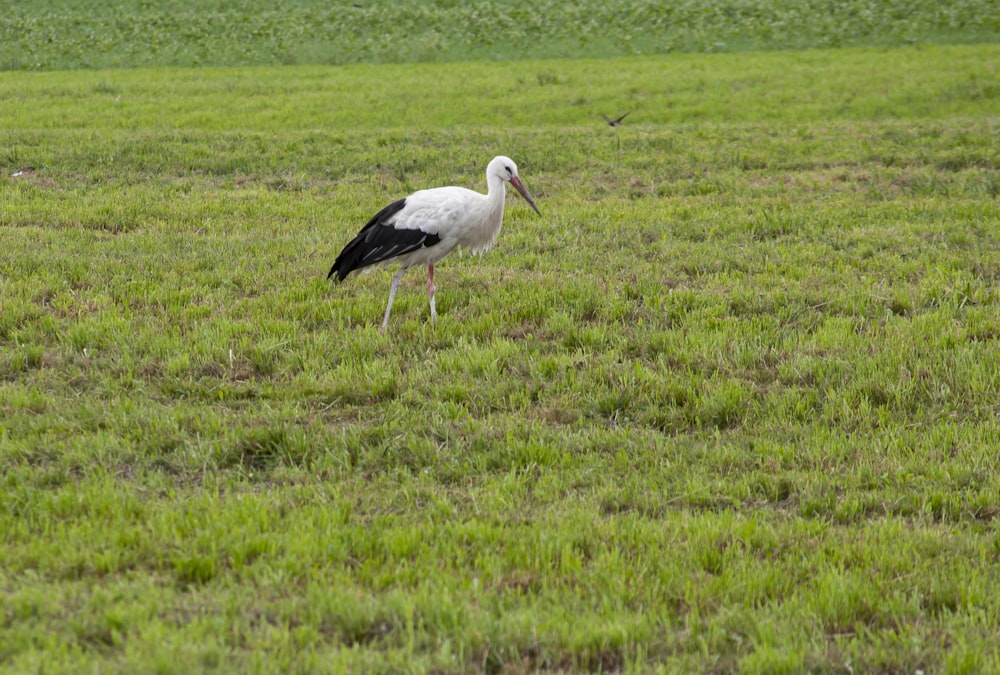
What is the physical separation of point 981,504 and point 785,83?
2253 cm

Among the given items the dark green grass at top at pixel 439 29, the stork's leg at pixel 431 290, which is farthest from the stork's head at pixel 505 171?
the dark green grass at top at pixel 439 29

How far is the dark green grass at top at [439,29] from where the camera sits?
34000 mm

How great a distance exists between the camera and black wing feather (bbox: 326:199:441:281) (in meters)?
8.80

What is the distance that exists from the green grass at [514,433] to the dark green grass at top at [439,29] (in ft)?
68.2

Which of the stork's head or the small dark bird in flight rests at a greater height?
the small dark bird in flight

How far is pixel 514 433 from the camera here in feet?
20.5

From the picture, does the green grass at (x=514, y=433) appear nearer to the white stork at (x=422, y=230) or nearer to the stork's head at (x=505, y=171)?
the white stork at (x=422, y=230)

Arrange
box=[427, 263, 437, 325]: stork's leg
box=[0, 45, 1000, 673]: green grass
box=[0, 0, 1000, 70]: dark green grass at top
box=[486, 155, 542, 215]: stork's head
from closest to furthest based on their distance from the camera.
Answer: box=[0, 45, 1000, 673]: green grass
box=[427, 263, 437, 325]: stork's leg
box=[486, 155, 542, 215]: stork's head
box=[0, 0, 1000, 70]: dark green grass at top

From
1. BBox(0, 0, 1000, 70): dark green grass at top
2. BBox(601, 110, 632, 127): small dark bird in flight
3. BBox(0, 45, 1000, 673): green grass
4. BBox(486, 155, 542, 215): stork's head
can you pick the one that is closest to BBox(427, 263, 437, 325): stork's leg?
BBox(0, 45, 1000, 673): green grass

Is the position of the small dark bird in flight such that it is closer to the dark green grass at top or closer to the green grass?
the green grass

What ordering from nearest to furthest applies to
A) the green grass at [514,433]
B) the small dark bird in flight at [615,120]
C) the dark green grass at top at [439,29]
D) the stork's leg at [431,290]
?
1. the green grass at [514,433]
2. the stork's leg at [431,290]
3. the small dark bird in flight at [615,120]
4. the dark green grass at top at [439,29]

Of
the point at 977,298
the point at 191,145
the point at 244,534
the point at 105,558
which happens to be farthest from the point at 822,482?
the point at 191,145

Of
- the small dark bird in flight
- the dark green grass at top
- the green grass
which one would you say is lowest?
the green grass

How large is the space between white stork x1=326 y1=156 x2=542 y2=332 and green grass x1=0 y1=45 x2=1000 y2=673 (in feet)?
1.29
